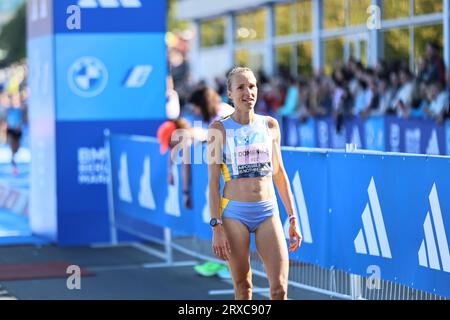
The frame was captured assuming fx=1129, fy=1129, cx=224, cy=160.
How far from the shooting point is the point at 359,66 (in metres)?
21.5

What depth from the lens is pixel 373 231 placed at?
28.5 feet

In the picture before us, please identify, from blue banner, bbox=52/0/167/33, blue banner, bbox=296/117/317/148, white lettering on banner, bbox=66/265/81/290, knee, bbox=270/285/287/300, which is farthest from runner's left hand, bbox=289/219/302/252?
blue banner, bbox=296/117/317/148

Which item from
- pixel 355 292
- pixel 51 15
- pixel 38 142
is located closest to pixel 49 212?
pixel 38 142

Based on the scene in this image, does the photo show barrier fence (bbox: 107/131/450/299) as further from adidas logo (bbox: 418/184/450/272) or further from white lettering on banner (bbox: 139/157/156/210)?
white lettering on banner (bbox: 139/157/156/210)

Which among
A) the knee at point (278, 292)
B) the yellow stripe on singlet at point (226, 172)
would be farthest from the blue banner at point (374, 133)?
the knee at point (278, 292)

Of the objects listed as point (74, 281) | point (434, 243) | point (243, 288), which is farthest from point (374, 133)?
point (243, 288)

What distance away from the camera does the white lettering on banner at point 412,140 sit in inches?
A: 709

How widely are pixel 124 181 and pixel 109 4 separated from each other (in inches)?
92.3

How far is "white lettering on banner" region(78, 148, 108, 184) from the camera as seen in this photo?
14.8 m

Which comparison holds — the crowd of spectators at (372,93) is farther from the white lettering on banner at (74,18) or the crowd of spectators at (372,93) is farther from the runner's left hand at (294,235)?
the runner's left hand at (294,235)

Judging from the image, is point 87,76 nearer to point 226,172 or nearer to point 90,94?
point 90,94

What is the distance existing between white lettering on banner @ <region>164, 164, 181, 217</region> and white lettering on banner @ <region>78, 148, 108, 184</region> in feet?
7.02

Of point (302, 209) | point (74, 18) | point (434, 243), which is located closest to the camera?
point (434, 243)

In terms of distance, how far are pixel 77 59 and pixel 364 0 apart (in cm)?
1470
